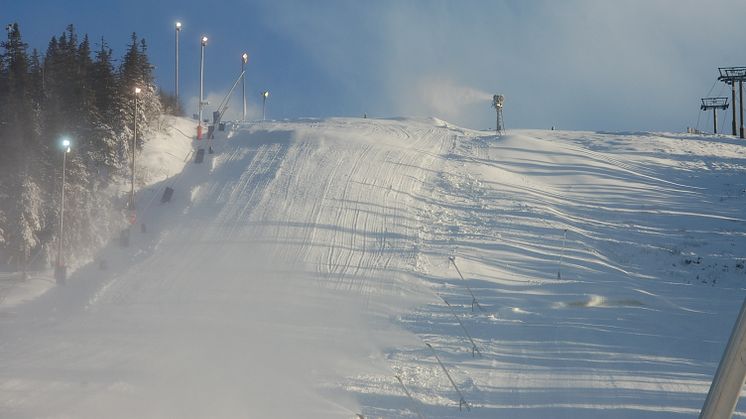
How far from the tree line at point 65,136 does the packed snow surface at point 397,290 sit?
204cm

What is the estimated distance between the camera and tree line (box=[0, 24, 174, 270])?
87.8 feet

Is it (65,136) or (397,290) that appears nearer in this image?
(397,290)

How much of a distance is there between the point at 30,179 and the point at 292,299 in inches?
556

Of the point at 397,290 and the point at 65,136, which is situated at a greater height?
the point at 65,136

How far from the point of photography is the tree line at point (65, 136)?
26750mm

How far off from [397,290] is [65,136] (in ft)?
51.6

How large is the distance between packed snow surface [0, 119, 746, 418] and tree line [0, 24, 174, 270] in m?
2.04

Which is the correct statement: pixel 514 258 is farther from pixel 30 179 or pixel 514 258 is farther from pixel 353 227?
pixel 30 179

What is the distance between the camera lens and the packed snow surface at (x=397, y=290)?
12500mm

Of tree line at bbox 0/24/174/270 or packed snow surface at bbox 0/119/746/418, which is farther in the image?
→ tree line at bbox 0/24/174/270

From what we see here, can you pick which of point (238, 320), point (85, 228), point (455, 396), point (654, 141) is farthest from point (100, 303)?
point (654, 141)

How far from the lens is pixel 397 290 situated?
800 inches

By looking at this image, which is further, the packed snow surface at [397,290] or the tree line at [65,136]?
the tree line at [65,136]

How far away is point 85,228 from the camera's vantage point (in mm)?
26906
